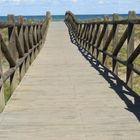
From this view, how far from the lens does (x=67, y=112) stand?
7.05m

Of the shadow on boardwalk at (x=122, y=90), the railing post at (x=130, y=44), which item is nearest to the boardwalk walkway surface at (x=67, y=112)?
the shadow on boardwalk at (x=122, y=90)

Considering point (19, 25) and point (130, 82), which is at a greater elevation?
point (19, 25)

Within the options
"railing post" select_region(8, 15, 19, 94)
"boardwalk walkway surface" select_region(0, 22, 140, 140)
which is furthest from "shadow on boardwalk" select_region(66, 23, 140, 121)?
"railing post" select_region(8, 15, 19, 94)

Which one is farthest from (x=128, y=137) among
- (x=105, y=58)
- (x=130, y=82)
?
(x=105, y=58)

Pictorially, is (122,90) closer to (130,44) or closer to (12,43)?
(130,44)

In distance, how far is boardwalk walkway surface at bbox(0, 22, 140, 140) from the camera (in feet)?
19.1

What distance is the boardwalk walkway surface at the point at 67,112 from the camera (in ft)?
19.1

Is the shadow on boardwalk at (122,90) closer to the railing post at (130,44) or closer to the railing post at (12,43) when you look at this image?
the railing post at (130,44)

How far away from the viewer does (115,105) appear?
295 inches

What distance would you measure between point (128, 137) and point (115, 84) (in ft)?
13.3

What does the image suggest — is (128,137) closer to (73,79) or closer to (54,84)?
(54,84)

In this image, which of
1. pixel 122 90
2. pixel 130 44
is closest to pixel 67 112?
pixel 122 90

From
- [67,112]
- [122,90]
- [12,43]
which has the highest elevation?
[12,43]

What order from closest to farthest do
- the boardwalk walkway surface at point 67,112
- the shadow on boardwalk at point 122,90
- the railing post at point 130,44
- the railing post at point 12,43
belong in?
the boardwalk walkway surface at point 67,112 → the shadow on boardwalk at point 122,90 → the railing post at point 130,44 → the railing post at point 12,43
